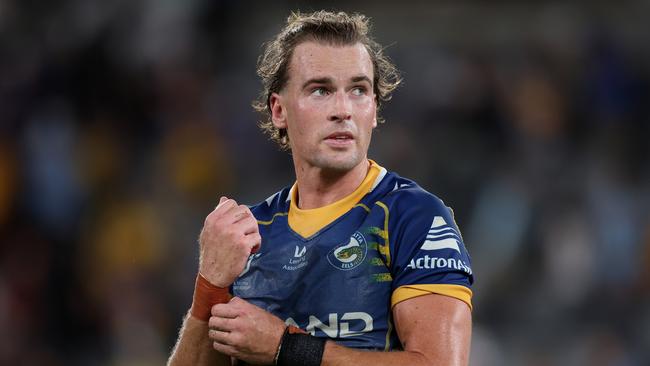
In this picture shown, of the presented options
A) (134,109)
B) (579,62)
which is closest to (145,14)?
(134,109)

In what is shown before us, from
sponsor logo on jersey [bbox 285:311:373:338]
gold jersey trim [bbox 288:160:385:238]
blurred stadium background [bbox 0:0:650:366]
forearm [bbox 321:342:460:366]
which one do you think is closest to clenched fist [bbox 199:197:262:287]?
gold jersey trim [bbox 288:160:385:238]

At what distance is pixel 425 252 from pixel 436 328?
1.08 feet

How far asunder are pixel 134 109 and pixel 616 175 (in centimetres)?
560

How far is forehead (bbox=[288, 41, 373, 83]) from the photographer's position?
16.3 ft

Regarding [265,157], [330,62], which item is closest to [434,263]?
[330,62]

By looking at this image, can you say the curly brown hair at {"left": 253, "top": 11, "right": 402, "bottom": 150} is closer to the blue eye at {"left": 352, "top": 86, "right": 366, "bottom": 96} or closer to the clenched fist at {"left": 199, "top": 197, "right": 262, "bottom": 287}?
the blue eye at {"left": 352, "top": 86, "right": 366, "bottom": 96}

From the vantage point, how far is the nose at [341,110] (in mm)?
4875

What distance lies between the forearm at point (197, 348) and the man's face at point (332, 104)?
0.88 meters

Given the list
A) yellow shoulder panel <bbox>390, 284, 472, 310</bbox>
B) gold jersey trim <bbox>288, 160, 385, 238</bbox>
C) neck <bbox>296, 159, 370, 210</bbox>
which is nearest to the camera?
yellow shoulder panel <bbox>390, 284, 472, 310</bbox>

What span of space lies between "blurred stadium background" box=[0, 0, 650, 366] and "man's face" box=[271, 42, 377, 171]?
610 cm

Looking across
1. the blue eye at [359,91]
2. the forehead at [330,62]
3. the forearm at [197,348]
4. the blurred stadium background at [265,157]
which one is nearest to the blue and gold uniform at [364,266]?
the forearm at [197,348]

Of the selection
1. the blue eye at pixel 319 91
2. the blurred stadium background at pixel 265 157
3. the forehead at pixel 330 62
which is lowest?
the blue eye at pixel 319 91

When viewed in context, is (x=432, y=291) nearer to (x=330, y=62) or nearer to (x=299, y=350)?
(x=299, y=350)

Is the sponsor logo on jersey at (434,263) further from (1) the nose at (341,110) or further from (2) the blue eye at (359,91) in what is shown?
(2) the blue eye at (359,91)
